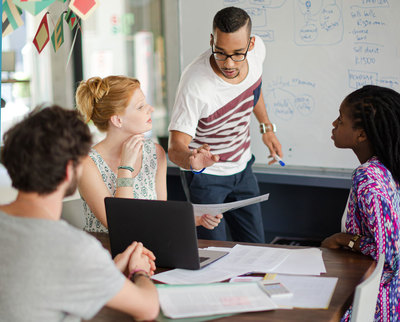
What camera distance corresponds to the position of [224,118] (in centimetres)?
264

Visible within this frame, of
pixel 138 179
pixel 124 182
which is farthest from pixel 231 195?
pixel 124 182

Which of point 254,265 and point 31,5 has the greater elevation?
point 31,5

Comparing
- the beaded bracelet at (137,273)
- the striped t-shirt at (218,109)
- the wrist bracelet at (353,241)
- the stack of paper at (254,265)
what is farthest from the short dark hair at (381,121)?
the beaded bracelet at (137,273)

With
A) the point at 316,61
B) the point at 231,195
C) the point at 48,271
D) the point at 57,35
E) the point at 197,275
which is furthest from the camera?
the point at 316,61

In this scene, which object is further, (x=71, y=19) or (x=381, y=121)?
(x=71, y=19)

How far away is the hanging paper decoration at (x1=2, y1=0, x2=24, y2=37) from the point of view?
2141mm

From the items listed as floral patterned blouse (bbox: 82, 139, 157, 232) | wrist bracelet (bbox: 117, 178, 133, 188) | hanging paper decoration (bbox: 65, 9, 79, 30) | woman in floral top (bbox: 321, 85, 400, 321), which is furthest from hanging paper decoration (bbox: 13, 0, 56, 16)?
woman in floral top (bbox: 321, 85, 400, 321)

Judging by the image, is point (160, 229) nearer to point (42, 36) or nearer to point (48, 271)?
point (48, 271)

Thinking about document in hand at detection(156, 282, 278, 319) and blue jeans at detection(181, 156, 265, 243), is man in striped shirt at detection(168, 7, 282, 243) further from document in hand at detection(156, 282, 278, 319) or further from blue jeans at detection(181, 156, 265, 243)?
document in hand at detection(156, 282, 278, 319)

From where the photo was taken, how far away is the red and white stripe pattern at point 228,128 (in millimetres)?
2635

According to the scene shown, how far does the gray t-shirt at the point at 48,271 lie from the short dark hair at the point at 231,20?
1.46m

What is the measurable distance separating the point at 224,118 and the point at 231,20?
490mm

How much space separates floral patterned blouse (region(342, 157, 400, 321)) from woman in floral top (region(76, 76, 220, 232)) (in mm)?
820

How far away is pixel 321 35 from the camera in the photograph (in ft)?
9.91
